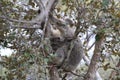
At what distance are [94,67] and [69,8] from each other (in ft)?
1.94

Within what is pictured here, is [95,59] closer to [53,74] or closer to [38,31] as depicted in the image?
[53,74]

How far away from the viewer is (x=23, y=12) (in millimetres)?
2838

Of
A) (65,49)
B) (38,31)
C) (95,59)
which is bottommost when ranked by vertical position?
(65,49)

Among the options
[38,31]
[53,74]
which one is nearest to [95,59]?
[53,74]

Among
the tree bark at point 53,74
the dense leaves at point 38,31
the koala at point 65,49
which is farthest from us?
the koala at point 65,49

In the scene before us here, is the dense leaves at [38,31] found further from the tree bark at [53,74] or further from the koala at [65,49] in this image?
the koala at [65,49]

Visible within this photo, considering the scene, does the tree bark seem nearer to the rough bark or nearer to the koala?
the rough bark

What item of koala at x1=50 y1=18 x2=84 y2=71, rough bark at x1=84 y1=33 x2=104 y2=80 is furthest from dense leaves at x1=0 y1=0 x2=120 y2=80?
koala at x1=50 y1=18 x2=84 y2=71

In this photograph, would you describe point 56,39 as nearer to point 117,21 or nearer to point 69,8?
point 69,8

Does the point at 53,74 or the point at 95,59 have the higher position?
the point at 95,59

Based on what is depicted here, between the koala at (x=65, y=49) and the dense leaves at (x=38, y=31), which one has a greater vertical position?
the dense leaves at (x=38, y=31)

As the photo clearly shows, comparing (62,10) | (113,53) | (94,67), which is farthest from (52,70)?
(62,10)

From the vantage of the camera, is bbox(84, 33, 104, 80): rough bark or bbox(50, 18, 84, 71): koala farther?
bbox(50, 18, 84, 71): koala

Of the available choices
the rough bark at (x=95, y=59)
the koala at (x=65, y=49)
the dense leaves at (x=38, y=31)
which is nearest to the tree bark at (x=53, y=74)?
the dense leaves at (x=38, y=31)
